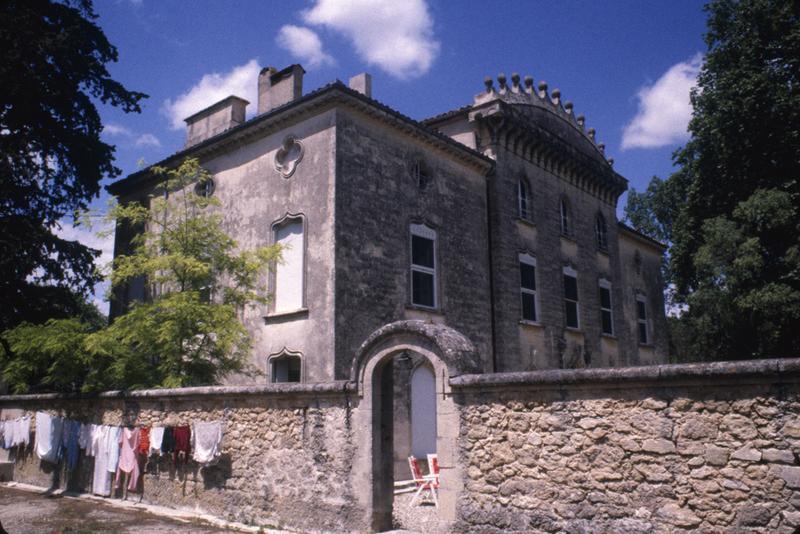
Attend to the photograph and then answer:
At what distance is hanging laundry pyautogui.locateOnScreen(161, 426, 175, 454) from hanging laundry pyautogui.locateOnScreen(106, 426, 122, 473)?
1.89 meters

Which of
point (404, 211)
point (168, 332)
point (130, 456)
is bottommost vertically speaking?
point (130, 456)

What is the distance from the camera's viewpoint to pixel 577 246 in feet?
73.3

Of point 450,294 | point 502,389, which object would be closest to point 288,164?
point 450,294

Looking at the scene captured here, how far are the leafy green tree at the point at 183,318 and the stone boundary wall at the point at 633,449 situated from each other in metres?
7.17

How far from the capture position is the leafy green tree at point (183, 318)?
13.4 meters

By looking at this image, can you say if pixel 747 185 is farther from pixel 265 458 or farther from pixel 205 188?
pixel 265 458

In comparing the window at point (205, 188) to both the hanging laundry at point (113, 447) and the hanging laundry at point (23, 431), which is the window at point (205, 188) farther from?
the hanging laundry at point (113, 447)

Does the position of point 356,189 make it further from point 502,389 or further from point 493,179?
point 502,389

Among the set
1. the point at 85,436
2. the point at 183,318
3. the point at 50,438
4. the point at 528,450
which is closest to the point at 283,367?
the point at 183,318

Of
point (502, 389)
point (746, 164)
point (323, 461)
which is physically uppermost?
point (746, 164)

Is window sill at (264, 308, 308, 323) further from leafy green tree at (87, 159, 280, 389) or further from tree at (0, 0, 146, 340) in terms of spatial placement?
tree at (0, 0, 146, 340)

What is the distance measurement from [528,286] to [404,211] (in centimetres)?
571

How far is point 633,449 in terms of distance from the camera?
22.2 ft

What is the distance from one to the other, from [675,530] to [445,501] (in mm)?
2835
